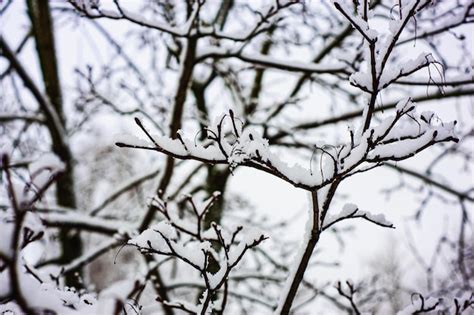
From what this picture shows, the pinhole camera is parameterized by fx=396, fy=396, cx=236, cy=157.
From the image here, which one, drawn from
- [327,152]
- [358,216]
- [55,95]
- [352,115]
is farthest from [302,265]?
[55,95]

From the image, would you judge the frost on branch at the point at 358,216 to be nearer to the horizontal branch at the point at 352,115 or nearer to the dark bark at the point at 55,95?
the horizontal branch at the point at 352,115

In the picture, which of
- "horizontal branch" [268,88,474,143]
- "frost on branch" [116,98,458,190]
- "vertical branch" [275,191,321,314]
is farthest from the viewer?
"horizontal branch" [268,88,474,143]

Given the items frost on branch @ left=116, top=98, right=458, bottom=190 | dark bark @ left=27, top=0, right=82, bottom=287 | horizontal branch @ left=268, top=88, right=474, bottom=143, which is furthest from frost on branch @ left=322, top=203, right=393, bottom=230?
dark bark @ left=27, top=0, right=82, bottom=287

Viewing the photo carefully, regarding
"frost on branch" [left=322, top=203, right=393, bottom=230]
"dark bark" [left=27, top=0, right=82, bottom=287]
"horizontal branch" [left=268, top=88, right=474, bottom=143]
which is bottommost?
"frost on branch" [left=322, top=203, right=393, bottom=230]

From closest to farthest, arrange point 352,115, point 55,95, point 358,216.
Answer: point 358,216, point 352,115, point 55,95

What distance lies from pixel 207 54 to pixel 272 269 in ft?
10.2

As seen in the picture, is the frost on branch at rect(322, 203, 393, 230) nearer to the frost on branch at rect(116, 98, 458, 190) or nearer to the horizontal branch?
the frost on branch at rect(116, 98, 458, 190)

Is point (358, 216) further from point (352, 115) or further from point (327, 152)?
point (352, 115)

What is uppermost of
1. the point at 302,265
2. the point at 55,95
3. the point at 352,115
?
the point at 55,95

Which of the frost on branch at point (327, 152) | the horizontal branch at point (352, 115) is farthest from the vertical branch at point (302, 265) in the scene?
the horizontal branch at point (352, 115)

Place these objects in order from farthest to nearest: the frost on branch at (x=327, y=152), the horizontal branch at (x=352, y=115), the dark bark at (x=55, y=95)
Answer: the dark bark at (x=55, y=95) < the horizontal branch at (x=352, y=115) < the frost on branch at (x=327, y=152)

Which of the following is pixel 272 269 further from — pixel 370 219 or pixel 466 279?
pixel 370 219

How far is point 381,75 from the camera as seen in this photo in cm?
121

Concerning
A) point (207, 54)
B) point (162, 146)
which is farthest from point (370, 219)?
point (207, 54)
